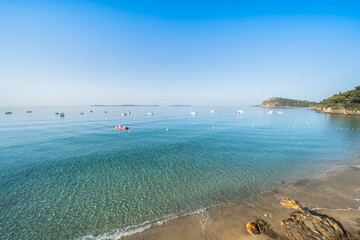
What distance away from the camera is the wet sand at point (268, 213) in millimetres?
7754

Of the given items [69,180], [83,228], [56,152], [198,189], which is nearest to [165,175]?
[198,189]

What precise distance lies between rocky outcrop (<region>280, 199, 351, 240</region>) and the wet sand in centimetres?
43

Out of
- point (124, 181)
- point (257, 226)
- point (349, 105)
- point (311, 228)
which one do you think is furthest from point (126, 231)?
point (349, 105)

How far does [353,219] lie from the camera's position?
818 cm

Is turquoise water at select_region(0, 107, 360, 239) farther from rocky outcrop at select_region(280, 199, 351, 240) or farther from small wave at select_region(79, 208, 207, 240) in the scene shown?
rocky outcrop at select_region(280, 199, 351, 240)

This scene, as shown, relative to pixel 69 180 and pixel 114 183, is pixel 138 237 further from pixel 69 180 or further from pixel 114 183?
pixel 69 180

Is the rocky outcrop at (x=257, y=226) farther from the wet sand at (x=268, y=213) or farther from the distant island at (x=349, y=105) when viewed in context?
the distant island at (x=349, y=105)

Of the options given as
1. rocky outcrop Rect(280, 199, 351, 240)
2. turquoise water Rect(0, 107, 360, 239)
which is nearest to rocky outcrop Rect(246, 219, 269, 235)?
rocky outcrop Rect(280, 199, 351, 240)

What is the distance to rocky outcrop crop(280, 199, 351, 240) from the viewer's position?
693 cm

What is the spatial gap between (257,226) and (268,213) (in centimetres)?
189

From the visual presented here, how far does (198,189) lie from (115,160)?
12.5 metres

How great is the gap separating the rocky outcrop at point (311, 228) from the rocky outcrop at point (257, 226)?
87 cm

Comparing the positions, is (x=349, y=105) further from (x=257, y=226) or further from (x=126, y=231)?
(x=126, y=231)

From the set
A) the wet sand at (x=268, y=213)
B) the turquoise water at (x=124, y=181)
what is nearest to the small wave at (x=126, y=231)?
the turquoise water at (x=124, y=181)
